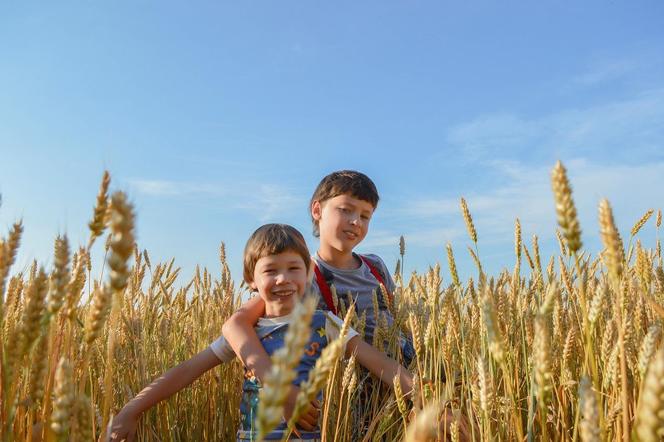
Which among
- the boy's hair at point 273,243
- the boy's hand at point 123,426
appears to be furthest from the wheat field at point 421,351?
the boy's hair at point 273,243

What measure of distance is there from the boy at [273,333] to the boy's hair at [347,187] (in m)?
0.76

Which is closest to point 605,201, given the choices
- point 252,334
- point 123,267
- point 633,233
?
point 123,267

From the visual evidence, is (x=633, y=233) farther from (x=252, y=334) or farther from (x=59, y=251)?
(x=59, y=251)

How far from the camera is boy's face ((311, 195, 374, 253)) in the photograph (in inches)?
123

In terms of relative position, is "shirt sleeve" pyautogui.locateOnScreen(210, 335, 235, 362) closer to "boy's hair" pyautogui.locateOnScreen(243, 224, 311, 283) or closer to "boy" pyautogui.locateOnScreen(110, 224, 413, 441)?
"boy" pyautogui.locateOnScreen(110, 224, 413, 441)

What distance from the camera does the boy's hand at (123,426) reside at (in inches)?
Answer: 80.2

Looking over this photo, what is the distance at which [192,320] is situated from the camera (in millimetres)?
3084

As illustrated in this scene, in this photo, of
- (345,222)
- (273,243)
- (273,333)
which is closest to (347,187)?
(345,222)

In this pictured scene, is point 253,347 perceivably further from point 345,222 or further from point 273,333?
point 345,222

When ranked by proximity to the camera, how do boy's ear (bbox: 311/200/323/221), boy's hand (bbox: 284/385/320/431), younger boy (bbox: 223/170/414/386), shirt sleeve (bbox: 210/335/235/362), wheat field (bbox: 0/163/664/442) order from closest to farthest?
wheat field (bbox: 0/163/664/442)
boy's hand (bbox: 284/385/320/431)
shirt sleeve (bbox: 210/335/235/362)
younger boy (bbox: 223/170/414/386)
boy's ear (bbox: 311/200/323/221)

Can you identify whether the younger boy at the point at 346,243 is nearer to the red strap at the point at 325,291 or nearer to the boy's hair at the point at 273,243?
the red strap at the point at 325,291

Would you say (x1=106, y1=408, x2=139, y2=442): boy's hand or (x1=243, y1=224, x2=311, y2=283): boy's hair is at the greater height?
(x1=243, y1=224, x2=311, y2=283): boy's hair

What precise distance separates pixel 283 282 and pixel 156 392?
2.01ft

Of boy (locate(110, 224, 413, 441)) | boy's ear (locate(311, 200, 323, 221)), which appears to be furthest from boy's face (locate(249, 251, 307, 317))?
boy's ear (locate(311, 200, 323, 221))
